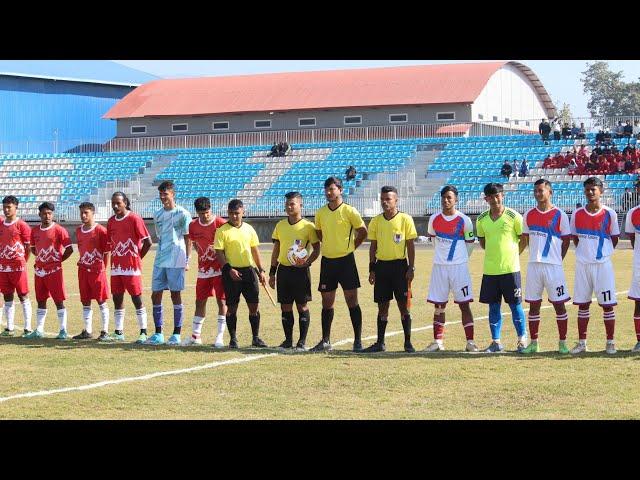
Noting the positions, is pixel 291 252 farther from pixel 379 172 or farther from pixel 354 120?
pixel 354 120

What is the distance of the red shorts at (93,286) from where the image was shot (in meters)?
15.0

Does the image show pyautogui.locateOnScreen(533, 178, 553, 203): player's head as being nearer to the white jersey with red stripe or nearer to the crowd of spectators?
the white jersey with red stripe

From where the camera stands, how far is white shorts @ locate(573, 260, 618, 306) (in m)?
12.6

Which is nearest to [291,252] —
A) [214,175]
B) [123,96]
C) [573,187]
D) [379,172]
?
[573,187]

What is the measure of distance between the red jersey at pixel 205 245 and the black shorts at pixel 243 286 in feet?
1.18

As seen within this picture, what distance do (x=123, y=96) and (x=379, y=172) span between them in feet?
87.1

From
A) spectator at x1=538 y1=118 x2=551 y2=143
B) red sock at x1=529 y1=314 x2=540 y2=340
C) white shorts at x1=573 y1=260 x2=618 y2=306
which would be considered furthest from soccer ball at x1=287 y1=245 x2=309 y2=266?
spectator at x1=538 y1=118 x2=551 y2=143

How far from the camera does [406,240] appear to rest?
1330 centimetres

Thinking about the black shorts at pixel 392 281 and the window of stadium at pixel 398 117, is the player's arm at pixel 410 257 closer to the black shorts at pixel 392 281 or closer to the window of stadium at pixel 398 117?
the black shorts at pixel 392 281

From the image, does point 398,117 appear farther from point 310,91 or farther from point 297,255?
point 297,255

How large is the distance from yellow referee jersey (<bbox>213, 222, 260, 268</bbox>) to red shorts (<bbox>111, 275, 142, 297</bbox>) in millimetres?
1470

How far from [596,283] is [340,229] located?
3.10 m
